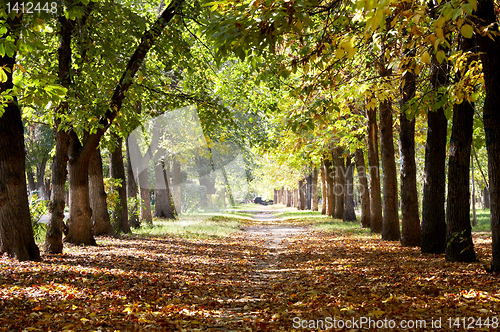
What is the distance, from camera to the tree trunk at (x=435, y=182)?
33.9 feet

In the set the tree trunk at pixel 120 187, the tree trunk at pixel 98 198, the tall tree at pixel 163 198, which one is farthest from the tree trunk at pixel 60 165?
the tall tree at pixel 163 198

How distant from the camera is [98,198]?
15.3 meters

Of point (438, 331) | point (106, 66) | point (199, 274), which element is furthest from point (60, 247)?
point (438, 331)

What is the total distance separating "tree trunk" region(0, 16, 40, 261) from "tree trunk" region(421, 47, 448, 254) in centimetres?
935

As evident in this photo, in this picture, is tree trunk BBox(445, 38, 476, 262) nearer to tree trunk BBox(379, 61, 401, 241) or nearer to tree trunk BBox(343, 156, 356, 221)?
tree trunk BBox(379, 61, 401, 241)

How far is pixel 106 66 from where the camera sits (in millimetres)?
10297

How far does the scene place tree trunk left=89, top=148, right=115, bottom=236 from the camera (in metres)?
15.0

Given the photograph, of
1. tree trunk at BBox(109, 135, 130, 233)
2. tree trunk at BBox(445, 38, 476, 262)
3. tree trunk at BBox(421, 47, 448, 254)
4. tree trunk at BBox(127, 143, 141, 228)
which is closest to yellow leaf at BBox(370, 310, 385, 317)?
tree trunk at BBox(445, 38, 476, 262)

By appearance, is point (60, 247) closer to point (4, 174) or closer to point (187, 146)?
point (4, 174)

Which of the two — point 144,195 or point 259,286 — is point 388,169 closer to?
point 259,286

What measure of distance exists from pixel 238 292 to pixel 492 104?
544 cm

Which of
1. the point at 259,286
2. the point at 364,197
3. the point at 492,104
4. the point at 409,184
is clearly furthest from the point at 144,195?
the point at 492,104

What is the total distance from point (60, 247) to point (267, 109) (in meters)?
7.20

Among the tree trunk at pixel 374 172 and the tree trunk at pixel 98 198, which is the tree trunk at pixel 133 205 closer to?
the tree trunk at pixel 98 198
